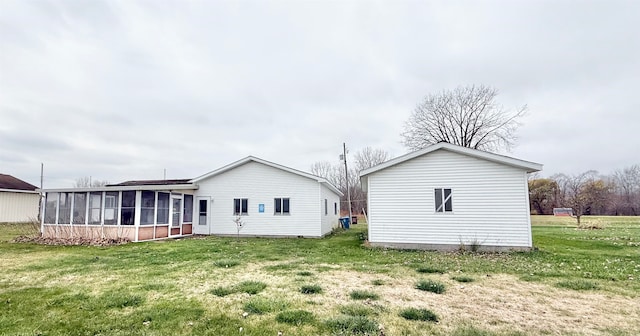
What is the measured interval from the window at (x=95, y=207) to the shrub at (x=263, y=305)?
1387 cm

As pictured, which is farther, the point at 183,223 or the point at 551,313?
the point at 183,223

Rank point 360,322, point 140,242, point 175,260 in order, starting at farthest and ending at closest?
point 140,242, point 175,260, point 360,322

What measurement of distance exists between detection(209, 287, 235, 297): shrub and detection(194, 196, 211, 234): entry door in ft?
41.5

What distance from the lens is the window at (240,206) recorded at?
17.1 metres

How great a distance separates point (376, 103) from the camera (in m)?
23.2

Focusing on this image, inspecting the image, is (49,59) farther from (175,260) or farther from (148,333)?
(148,333)

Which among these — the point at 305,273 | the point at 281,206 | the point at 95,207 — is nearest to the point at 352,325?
the point at 305,273

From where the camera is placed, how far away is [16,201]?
25.8 metres

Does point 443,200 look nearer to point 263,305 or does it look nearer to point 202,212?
point 263,305

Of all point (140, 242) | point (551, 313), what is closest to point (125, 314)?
point (551, 313)

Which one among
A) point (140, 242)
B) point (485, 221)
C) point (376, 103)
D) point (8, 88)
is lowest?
point (140, 242)

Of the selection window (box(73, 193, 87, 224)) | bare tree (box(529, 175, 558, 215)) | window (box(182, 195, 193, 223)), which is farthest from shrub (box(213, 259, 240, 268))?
bare tree (box(529, 175, 558, 215))

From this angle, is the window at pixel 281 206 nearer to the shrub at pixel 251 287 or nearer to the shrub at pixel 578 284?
the shrub at pixel 251 287

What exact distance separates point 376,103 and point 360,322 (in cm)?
2073
